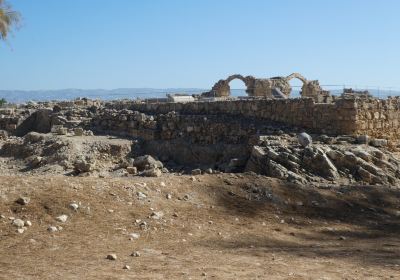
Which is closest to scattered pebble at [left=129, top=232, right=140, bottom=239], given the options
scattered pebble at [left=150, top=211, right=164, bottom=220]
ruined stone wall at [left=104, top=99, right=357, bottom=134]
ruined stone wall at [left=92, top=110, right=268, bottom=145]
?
scattered pebble at [left=150, top=211, right=164, bottom=220]

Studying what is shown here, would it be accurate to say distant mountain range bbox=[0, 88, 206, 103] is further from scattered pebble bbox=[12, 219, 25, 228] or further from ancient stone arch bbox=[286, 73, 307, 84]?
scattered pebble bbox=[12, 219, 25, 228]

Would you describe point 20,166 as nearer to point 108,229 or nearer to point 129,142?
point 129,142

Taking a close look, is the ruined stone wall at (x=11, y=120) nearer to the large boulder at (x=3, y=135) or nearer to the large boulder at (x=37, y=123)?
the large boulder at (x=37, y=123)

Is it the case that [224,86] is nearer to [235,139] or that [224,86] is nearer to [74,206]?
[235,139]

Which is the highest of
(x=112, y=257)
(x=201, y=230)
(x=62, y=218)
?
(x=62, y=218)

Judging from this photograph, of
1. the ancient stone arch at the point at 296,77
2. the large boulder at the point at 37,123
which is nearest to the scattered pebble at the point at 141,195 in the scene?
the large boulder at the point at 37,123

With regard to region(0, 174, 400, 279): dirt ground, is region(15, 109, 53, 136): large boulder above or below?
above

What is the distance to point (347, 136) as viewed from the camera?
48.2 ft

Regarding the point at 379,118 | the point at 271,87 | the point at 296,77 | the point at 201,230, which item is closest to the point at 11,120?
the point at 271,87

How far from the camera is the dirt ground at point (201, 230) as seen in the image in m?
6.45

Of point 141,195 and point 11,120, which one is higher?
point 11,120

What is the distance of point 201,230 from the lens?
861cm

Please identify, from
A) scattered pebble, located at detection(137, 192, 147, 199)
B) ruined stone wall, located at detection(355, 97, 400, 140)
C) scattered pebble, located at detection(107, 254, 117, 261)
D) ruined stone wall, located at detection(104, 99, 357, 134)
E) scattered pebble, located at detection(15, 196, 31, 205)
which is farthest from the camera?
ruined stone wall, located at detection(355, 97, 400, 140)

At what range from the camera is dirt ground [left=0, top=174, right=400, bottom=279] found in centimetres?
645
